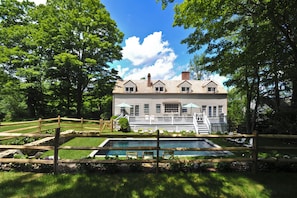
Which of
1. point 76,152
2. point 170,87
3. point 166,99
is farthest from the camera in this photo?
point 170,87

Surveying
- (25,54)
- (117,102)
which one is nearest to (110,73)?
(117,102)

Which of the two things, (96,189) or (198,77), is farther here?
(198,77)

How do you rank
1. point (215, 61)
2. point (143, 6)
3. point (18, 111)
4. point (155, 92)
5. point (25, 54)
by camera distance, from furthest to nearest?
point (18, 111) → point (155, 92) → point (25, 54) → point (143, 6) → point (215, 61)

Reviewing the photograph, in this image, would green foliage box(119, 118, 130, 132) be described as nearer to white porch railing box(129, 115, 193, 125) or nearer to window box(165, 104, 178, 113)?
white porch railing box(129, 115, 193, 125)

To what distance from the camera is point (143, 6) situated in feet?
42.6

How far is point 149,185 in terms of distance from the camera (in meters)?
4.33

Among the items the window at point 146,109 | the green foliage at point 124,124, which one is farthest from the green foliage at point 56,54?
the green foliage at point 124,124

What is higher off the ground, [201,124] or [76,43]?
[76,43]

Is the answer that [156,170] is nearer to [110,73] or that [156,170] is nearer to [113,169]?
[113,169]

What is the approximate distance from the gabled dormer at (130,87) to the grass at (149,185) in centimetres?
2010

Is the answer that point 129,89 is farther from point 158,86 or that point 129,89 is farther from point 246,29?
point 246,29

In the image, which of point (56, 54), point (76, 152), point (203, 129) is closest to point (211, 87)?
point (203, 129)

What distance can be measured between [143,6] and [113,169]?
37.9 feet

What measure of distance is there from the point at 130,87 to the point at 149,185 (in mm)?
20783
